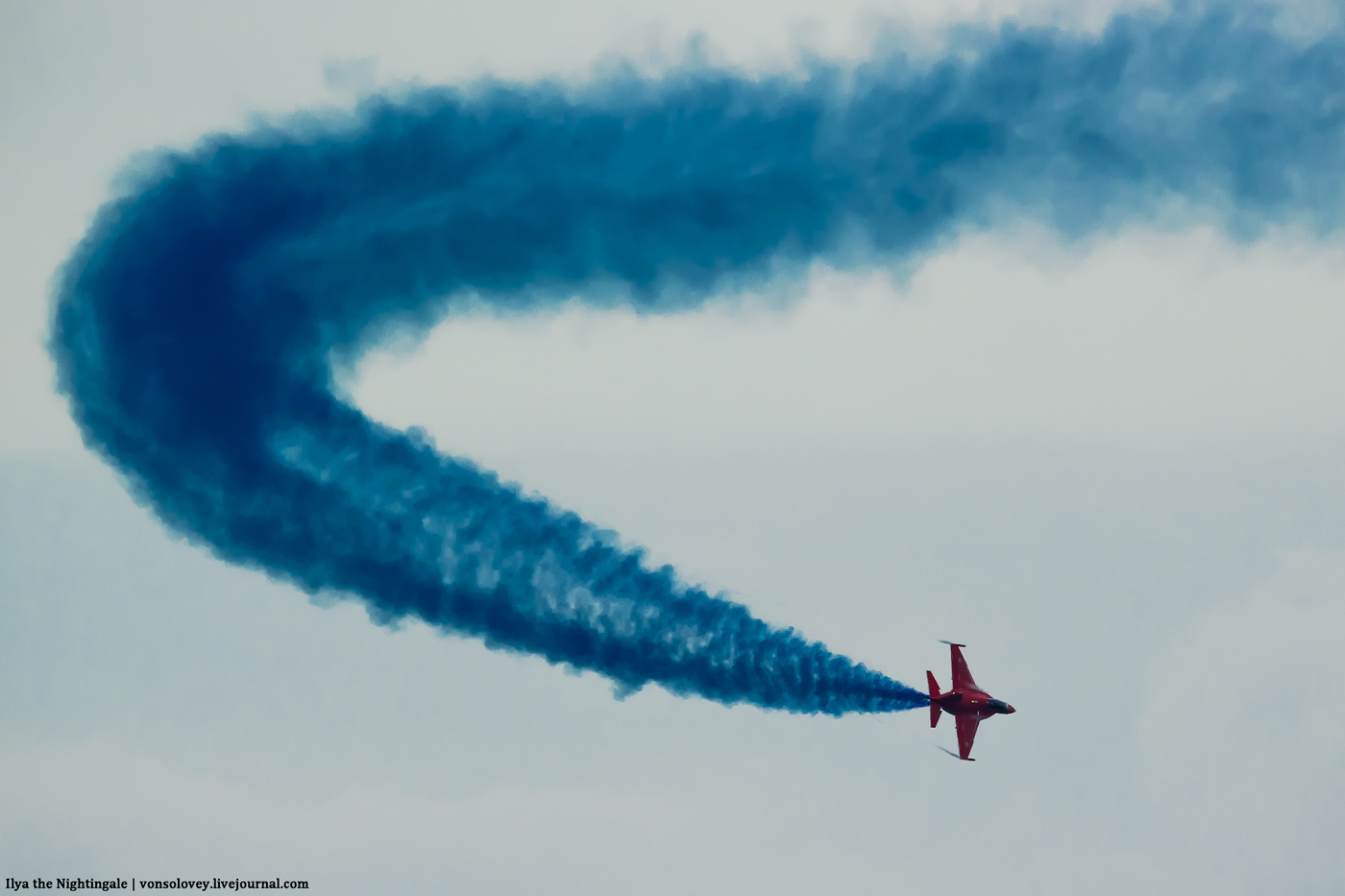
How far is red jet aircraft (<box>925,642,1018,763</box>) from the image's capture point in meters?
31.7

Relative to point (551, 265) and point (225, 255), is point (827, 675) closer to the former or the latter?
point (551, 265)

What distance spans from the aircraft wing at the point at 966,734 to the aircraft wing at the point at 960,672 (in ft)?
3.14

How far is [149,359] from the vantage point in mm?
28078

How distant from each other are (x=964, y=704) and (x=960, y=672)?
141cm

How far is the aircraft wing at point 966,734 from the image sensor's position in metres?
32.7

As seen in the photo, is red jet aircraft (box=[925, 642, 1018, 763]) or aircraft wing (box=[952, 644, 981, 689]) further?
aircraft wing (box=[952, 644, 981, 689])

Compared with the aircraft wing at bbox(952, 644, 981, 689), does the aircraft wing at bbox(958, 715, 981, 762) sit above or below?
below

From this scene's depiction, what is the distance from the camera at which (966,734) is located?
108 feet

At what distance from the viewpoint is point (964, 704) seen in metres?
32.2

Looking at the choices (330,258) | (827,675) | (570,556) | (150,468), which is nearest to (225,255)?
(330,258)

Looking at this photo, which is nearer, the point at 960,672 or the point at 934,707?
the point at 934,707

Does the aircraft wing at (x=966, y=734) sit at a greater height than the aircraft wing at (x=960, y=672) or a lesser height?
lesser

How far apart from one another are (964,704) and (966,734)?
4.11 feet

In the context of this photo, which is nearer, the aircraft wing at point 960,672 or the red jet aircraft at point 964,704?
the red jet aircraft at point 964,704
